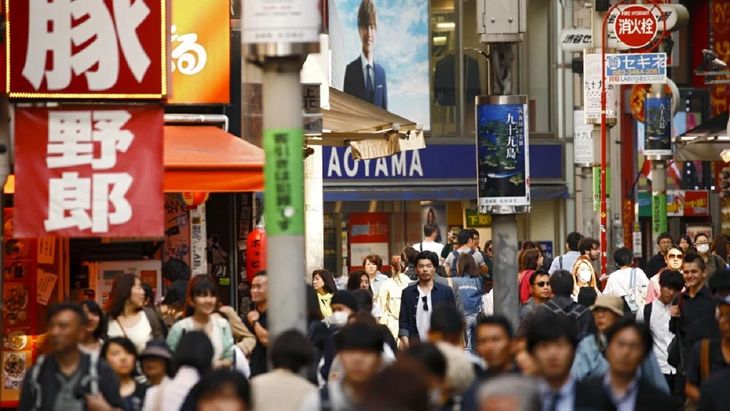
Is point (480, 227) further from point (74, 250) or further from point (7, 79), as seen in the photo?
point (7, 79)

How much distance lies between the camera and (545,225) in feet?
130

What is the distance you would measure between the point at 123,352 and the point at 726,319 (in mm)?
3648

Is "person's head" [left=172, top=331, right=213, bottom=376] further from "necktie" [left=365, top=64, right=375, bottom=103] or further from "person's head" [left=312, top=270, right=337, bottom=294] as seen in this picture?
"necktie" [left=365, top=64, right=375, bottom=103]

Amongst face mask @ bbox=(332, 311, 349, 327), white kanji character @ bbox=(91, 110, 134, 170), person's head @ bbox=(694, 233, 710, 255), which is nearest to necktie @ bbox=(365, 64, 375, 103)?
person's head @ bbox=(694, 233, 710, 255)

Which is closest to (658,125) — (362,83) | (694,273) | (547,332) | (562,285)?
(362,83)

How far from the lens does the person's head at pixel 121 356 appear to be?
35.7 ft

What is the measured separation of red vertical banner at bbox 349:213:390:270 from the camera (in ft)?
118

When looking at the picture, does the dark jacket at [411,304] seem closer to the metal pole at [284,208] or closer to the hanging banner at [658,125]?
the metal pole at [284,208]

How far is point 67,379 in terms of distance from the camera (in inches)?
396

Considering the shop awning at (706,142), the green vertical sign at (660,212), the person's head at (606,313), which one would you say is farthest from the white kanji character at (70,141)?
the green vertical sign at (660,212)

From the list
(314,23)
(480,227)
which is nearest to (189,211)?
(314,23)

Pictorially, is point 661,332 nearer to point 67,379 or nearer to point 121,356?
point 121,356

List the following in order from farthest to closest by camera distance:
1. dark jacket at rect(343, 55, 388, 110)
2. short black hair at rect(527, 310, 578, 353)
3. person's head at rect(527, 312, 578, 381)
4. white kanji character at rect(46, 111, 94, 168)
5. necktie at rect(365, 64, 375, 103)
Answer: necktie at rect(365, 64, 375, 103) < dark jacket at rect(343, 55, 388, 110) < white kanji character at rect(46, 111, 94, 168) < short black hair at rect(527, 310, 578, 353) < person's head at rect(527, 312, 578, 381)

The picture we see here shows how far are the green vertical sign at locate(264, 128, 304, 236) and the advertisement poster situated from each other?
6.20 metres
